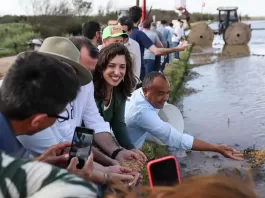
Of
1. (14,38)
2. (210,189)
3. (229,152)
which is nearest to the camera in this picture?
(210,189)

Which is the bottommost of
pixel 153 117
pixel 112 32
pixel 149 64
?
pixel 149 64

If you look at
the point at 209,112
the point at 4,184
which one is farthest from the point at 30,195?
the point at 209,112

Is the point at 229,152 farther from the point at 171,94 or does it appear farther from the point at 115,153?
the point at 171,94

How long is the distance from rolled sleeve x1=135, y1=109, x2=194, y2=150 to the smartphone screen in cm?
120

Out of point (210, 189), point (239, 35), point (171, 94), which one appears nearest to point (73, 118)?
point (210, 189)

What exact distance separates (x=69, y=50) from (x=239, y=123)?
512 cm

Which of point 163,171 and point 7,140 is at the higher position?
point 7,140

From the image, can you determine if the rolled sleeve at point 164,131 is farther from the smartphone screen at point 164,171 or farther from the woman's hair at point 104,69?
the smartphone screen at point 164,171

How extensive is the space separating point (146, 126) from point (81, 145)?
1309 mm

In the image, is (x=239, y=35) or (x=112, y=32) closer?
(x=112, y=32)

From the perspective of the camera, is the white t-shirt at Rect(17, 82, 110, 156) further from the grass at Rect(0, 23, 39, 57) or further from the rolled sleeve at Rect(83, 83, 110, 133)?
the grass at Rect(0, 23, 39, 57)

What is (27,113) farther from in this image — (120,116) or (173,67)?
(173,67)

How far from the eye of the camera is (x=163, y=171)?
7.04 feet

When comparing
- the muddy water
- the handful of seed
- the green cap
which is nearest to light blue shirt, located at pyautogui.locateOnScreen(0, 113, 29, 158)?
the green cap
